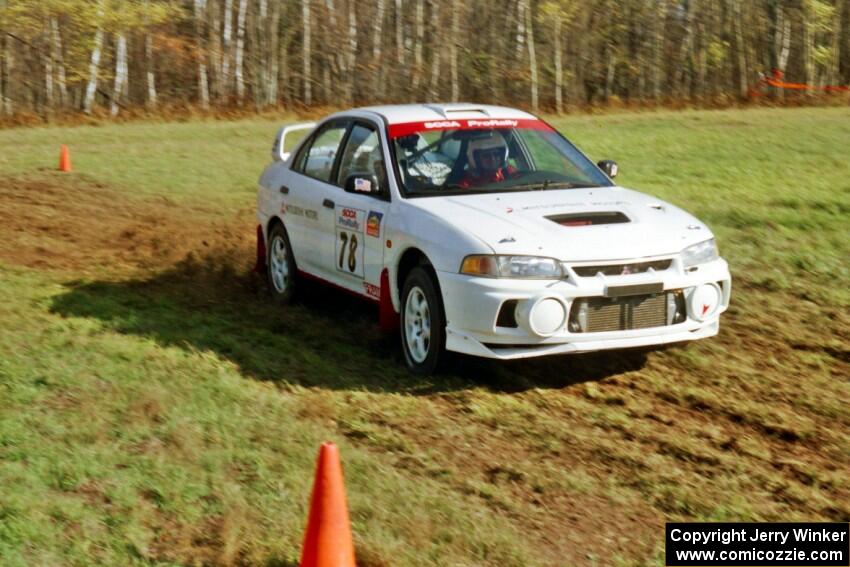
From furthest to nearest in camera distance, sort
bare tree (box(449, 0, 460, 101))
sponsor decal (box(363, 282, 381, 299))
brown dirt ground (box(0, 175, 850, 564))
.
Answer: bare tree (box(449, 0, 460, 101))
sponsor decal (box(363, 282, 381, 299))
brown dirt ground (box(0, 175, 850, 564))

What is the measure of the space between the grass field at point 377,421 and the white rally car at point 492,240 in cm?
44

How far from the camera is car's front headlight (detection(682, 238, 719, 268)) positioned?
24.9ft

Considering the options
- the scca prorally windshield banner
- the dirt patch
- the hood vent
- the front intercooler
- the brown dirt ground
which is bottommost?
the dirt patch

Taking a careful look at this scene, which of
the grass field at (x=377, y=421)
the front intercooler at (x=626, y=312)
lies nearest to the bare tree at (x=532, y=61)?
the grass field at (x=377, y=421)

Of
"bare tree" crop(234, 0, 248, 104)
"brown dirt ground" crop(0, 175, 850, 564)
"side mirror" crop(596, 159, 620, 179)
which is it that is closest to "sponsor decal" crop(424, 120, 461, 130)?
"side mirror" crop(596, 159, 620, 179)

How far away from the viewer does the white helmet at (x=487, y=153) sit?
8.67 metres

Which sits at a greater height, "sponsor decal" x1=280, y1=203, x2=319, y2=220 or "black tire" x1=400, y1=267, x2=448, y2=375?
"sponsor decal" x1=280, y1=203, x2=319, y2=220

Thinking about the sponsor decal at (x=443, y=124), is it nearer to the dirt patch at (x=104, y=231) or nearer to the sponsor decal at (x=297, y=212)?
the sponsor decal at (x=297, y=212)

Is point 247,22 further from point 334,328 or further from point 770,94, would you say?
point 334,328

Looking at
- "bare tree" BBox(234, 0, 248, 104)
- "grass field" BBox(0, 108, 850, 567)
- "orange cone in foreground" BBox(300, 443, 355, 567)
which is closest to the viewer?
"orange cone in foreground" BBox(300, 443, 355, 567)

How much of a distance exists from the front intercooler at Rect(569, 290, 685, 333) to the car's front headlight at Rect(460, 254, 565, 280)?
234mm

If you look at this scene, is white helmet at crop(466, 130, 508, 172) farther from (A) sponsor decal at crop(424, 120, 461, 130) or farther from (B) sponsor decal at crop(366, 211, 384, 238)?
(B) sponsor decal at crop(366, 211, 384, 238)

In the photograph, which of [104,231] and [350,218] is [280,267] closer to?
[350,218]

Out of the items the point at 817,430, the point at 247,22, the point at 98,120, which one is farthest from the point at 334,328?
the point at 247,22
